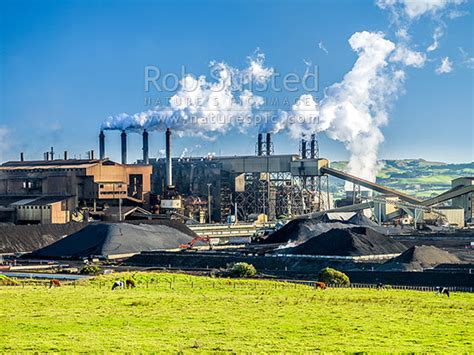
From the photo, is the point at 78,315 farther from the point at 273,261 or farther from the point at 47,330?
the point at 273,261

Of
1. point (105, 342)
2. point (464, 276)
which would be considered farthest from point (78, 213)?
point (105, 342)

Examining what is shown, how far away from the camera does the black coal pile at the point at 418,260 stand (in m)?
64.8

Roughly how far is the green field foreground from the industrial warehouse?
14.4 metres

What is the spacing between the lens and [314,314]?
127ft

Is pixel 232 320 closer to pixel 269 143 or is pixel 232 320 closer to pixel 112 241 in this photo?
pixel 112 241

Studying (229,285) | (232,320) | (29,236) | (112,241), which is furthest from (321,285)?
(29,236)

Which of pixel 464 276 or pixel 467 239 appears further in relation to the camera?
pixel 467 239

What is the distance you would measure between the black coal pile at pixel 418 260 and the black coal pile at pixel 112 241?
1127 inches

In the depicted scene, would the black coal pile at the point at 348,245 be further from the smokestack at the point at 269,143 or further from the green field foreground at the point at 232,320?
the smokestack at the point at 269,143

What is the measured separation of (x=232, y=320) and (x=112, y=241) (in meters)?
50.2

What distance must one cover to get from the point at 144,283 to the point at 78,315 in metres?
19.9

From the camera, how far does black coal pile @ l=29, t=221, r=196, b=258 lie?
8319 centimetres

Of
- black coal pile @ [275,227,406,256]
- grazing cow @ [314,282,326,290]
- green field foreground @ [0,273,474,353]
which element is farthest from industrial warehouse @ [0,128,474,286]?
green field foreground @ [0,273,474,353]

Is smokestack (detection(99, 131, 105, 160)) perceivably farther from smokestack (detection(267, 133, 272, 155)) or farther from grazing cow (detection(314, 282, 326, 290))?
grazing cow (detection(314, 282, 326, 290))
